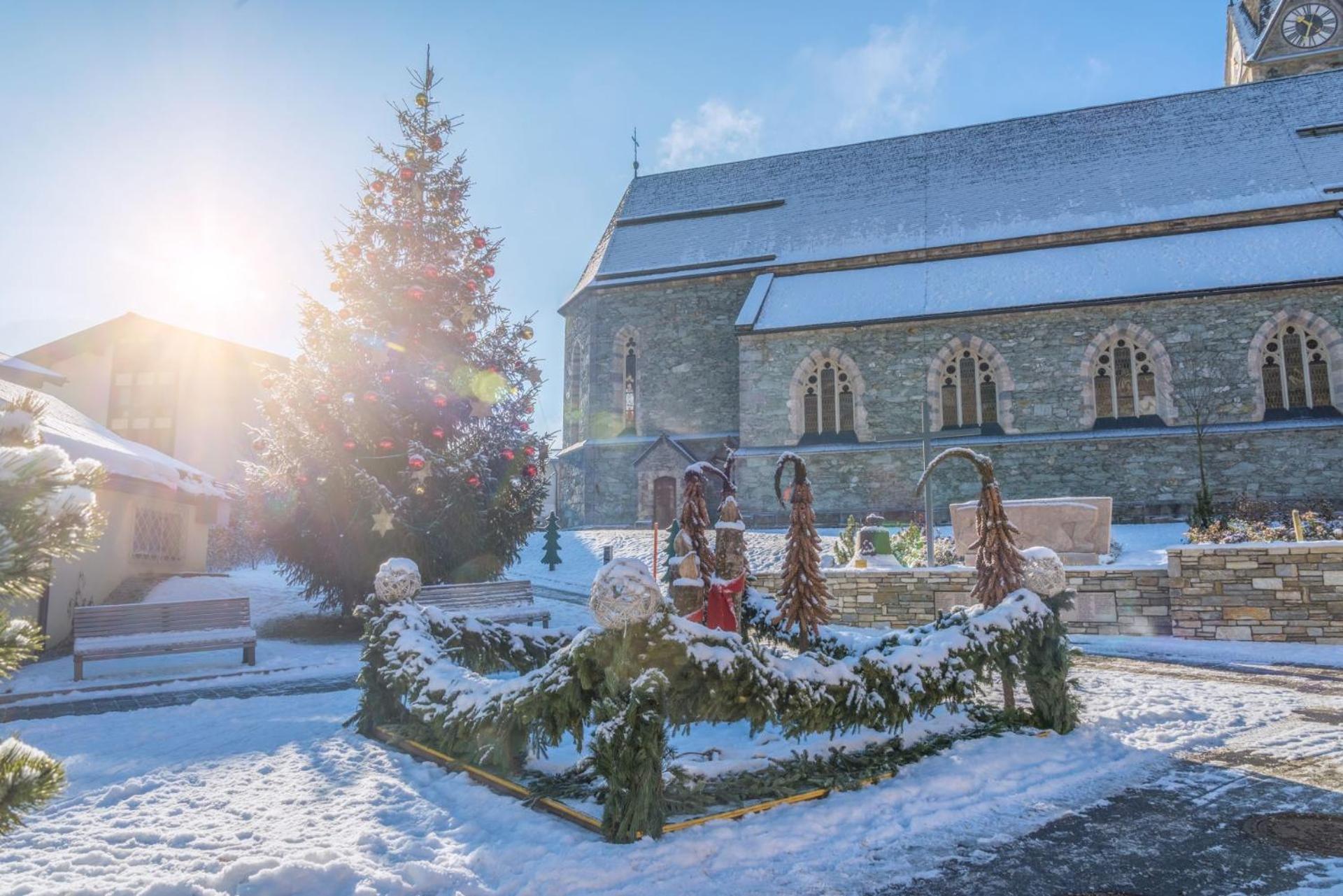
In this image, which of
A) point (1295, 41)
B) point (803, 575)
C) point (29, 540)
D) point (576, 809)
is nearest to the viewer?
point (29, 540)

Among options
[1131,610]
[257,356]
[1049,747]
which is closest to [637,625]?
[1049,747]

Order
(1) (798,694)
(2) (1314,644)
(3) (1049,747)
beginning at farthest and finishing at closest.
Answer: (2) (1314,644), (3) (1049,747), (1) (798,694)

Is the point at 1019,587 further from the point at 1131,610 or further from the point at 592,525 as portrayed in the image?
the point at 592,525

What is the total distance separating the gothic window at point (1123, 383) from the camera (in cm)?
2055

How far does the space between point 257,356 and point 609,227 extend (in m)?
14.1

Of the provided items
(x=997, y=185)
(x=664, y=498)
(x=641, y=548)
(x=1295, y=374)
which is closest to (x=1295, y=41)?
(x=997, y=185)

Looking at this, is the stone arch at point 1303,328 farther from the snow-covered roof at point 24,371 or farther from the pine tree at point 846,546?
the snow-covered roof at point 24,371

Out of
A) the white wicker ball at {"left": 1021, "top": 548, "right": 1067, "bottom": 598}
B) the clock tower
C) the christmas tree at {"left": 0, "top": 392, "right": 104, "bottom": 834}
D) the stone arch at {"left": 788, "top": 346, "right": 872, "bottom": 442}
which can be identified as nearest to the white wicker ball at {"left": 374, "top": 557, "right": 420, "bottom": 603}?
the christmas tree at {"left": 0, "top": 392, "right": 104, "bottom": 834}

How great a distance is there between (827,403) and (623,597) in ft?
66.7

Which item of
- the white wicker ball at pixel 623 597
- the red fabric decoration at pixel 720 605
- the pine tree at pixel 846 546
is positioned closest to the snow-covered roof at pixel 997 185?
the pine tree at pixel 846 546

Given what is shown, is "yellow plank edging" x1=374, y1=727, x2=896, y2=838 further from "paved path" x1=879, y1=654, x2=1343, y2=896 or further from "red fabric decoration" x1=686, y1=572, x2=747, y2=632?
"red fabric decoration" x1=686, y1=572, x2=747, y2=632

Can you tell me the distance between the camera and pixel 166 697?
792cm

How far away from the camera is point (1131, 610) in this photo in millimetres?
11109

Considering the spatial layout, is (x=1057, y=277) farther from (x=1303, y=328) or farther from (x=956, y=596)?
(x=956, y=596)
